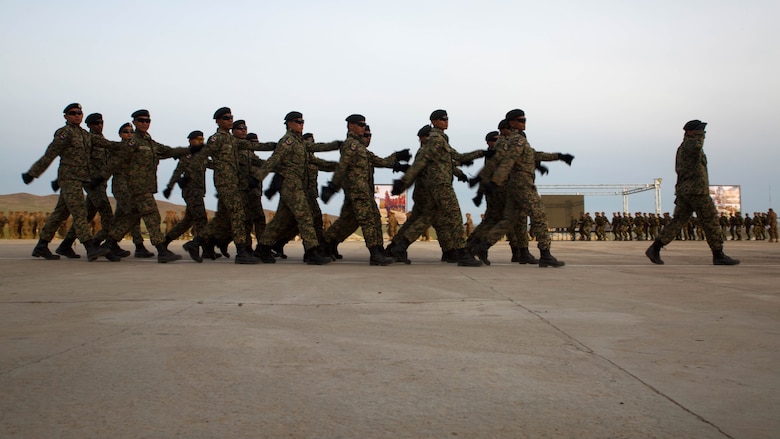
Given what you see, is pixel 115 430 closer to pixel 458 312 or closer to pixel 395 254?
pixel 458 312

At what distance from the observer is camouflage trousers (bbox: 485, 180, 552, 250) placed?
7656 millimetres

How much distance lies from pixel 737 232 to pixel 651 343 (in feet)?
114

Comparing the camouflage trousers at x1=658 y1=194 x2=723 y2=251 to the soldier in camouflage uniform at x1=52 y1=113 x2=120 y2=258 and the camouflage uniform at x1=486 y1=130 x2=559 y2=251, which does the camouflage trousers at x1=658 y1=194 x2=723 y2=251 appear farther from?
the soldier in camouflage uniform at x1=52 y1=113 x2=120 y2=258

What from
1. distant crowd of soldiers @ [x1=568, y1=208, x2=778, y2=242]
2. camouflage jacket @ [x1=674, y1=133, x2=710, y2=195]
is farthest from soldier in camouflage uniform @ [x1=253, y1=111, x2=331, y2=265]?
distant crowd of soldiers @ [x1=568, y1=208, x2=778, y2=242]

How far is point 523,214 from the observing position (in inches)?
324

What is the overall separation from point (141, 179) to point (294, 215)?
226 cm

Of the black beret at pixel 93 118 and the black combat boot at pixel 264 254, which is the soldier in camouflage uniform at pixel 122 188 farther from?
the black combat boot at pixel 264 254

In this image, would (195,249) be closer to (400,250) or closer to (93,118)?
(93,118)

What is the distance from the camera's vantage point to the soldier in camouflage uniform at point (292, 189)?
26.5 feet

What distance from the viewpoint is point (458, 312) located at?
3.82 meters

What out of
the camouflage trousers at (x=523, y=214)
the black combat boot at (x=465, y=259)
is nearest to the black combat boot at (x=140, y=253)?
the black combat boot at (x=465, y=259)

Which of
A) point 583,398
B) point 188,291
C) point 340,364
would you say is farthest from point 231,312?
point 583,398

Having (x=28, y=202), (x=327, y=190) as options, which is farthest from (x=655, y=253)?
(x=28, y=202)

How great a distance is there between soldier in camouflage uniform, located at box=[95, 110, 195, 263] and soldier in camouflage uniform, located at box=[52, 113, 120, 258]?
258mm
